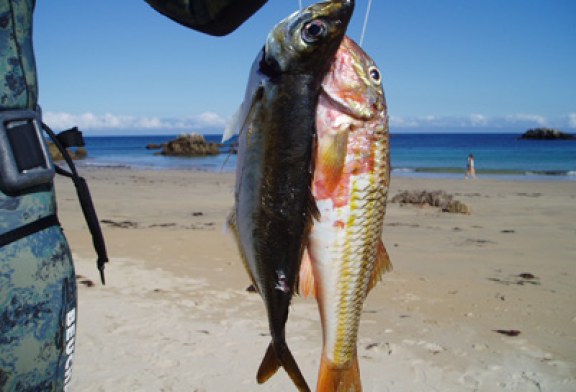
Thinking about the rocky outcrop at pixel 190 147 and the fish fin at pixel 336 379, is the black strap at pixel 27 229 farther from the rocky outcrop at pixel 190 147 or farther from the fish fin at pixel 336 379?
the rocky outcrop at pixel 190 147

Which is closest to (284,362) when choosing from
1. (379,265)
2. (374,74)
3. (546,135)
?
(379,265)

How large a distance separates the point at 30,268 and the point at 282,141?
0.92 m

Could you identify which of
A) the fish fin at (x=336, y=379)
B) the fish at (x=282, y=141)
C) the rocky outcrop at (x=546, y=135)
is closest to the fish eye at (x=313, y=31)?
the fish at (x=282, y=141)

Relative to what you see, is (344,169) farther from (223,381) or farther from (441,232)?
(441,232)

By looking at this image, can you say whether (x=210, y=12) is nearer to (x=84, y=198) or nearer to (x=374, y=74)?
(x=374, y=74)

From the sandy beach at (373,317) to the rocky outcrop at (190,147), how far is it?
4576 cm

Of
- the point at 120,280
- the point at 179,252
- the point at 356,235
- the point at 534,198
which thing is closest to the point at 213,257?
the point at 179,252

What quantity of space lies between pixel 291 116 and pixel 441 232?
10.4 meters

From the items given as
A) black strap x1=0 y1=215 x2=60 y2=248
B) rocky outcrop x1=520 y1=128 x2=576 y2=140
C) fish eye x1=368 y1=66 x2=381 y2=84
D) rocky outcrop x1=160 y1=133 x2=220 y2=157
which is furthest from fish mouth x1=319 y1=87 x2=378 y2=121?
rocky outcrop x1=520 y1=128 x2=576 y2=140

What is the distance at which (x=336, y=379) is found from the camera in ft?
6.77

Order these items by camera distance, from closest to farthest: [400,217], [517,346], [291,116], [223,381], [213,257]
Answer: [291,116], [223,381], [517,346], [213,257], [400,217]

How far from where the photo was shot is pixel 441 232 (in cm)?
1163

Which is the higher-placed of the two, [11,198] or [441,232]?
[11,198]

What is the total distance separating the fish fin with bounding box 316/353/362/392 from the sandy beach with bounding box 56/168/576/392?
2.07 feet
